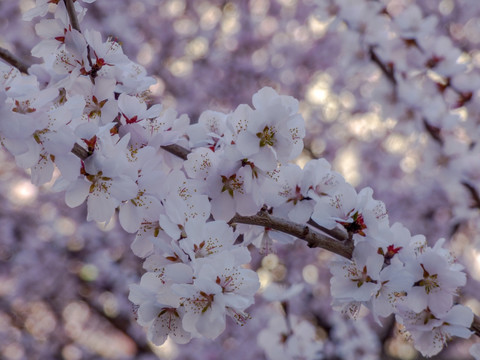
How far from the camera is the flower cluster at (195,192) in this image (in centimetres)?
105

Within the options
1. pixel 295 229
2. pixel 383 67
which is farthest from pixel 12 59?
pixel 383 67

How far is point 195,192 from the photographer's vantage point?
46.2 inches

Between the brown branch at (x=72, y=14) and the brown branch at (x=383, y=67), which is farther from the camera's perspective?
the brown branch at (x=383, y=67)

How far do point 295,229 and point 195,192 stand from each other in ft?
0.91

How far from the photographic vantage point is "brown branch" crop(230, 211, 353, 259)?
1.21 meters

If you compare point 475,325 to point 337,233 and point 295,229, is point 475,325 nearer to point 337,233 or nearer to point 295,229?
point 337,233

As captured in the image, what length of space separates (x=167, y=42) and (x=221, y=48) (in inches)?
30.8

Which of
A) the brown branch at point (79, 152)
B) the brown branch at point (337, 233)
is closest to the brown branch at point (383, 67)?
the brown branch at point (337, 233)

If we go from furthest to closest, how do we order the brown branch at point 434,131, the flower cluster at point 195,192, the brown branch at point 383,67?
1. the brown branch at point 434,131
2. the brown branch at point 383,67
3. the flower cluster at point 195,192

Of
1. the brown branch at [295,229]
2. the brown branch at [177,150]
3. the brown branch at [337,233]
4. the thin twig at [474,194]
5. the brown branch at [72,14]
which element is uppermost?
the brown branch at [72,14]

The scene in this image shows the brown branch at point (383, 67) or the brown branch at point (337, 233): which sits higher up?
the brown branch at point (337, 233)

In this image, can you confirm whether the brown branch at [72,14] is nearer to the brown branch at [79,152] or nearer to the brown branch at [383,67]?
the brown branch at [79,152]

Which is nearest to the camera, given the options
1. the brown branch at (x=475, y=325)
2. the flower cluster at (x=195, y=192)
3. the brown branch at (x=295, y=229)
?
the flower cluster at (x=195, y=192)

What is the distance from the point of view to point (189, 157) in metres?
1.22
